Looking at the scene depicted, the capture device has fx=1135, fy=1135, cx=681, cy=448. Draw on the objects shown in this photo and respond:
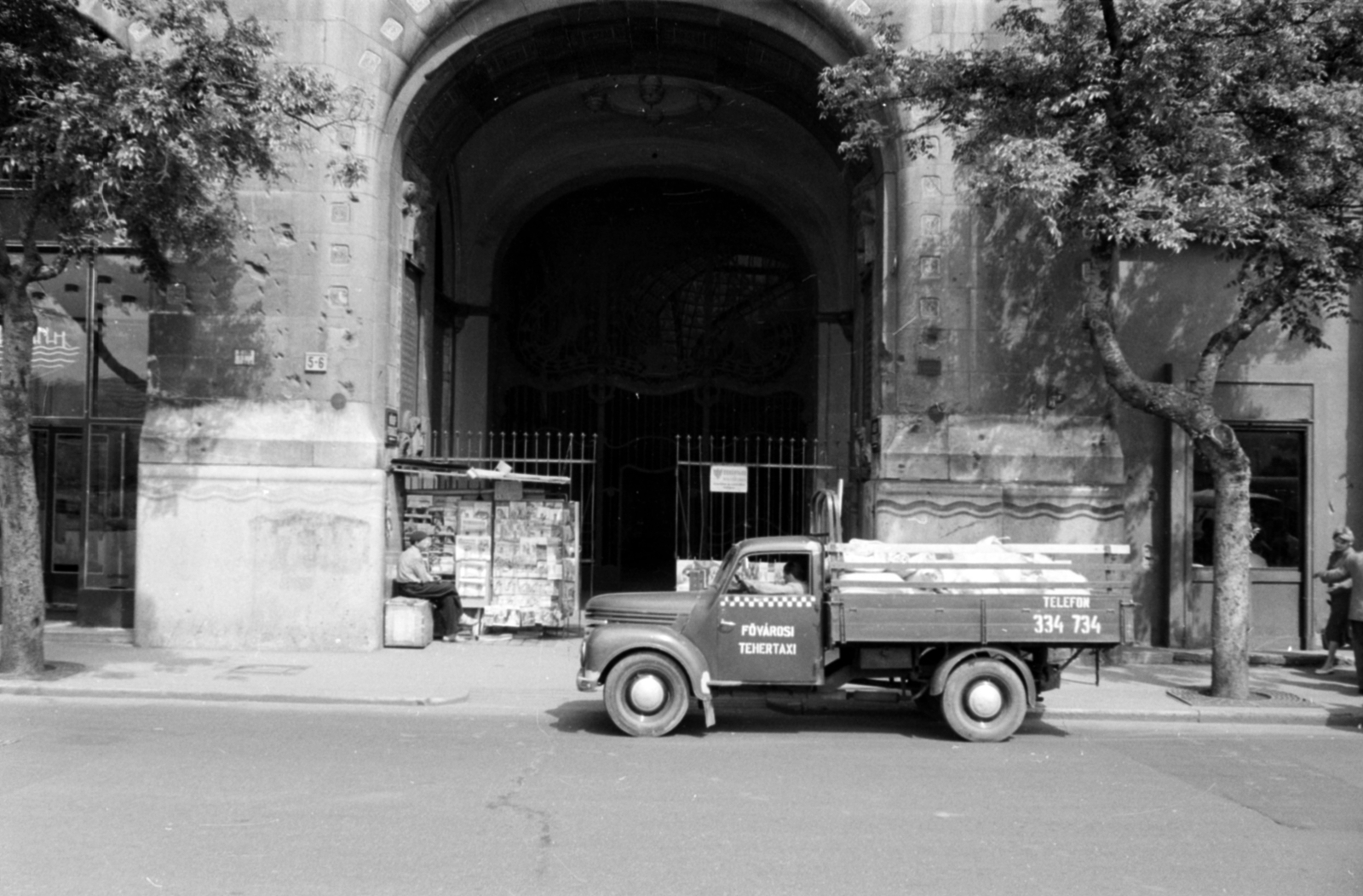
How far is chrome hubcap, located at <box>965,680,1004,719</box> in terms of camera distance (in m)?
9.75

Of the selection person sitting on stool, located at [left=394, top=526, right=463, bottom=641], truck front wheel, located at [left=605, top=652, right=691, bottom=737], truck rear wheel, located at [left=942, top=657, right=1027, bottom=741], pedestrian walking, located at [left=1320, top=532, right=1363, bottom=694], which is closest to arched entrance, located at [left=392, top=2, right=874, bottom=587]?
person sitting on stool, located at [left=394, top=526, right=463, bottom=641]

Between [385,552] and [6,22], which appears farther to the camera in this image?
[385,552]

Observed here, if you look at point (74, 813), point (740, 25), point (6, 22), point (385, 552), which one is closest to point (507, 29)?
point (740, 25)

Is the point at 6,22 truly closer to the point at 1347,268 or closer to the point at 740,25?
the point at 740,25

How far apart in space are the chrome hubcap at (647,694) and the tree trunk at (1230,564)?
5.99 meters

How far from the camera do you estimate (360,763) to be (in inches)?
330

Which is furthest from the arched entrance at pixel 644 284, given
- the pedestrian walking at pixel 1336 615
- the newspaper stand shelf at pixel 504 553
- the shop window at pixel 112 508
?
the pedestrian walking at pixel 1336 615

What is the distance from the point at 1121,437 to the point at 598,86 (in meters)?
10.1

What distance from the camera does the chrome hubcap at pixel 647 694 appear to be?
31.7ft

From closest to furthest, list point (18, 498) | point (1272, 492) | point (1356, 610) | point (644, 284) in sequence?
1. point (18, 498)
2. point (1356, 610)
3. point (1272, 492)
4. point (644, 284)

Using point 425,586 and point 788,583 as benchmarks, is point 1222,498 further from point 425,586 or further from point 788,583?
point 425,586

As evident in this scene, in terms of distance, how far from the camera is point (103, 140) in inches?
418

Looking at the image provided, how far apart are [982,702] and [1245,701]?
3535mm

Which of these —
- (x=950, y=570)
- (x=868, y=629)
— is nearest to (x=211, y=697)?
(x=868, y=629)
